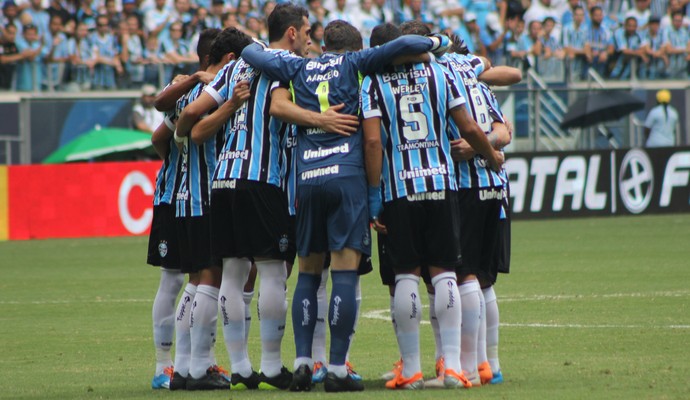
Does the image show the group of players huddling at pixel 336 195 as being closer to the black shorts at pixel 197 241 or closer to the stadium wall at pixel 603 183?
the black shorts at pixel 197 241

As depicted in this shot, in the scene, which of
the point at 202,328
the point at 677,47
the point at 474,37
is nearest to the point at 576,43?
the point at 474,37

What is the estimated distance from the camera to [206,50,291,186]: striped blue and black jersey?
7.51 meters

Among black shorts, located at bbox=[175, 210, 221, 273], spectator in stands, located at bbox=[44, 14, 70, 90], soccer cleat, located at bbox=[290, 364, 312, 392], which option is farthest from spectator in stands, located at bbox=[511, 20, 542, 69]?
soccer cleat, located at bbox=[290, 364, 312, 392]

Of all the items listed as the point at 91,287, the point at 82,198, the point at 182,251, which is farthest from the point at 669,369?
the point at 82,198

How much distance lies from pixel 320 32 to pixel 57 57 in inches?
197

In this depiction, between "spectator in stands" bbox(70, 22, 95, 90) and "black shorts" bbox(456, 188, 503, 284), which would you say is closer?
"black shorts" bbox(456, 188, 503, 284)

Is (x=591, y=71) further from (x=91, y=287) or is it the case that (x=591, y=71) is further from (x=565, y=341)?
(x=565, y=341)

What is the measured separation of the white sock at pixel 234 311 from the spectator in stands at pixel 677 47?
66.0ft

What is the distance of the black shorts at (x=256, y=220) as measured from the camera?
24.6 feet

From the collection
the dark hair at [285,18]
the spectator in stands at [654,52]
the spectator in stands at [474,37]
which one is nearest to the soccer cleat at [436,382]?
the dark hair at [285,18]

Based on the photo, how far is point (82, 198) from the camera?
836 inches

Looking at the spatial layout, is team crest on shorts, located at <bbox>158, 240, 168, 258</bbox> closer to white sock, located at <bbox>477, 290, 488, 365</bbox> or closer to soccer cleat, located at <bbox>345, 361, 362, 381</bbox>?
soccer cleat, located at <bbox>345, 361, 362, 381</bbox>

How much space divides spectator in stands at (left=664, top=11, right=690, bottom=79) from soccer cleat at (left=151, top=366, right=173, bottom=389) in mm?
20044

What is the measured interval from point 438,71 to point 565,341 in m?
2.97
